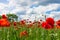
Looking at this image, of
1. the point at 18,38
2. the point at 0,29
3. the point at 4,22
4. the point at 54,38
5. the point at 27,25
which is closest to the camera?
the point at 54,38

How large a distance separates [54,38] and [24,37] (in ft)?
3.30

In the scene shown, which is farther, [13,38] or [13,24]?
[13,24]

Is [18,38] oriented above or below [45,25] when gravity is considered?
below

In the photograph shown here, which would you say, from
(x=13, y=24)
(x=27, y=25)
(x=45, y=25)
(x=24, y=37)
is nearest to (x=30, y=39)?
(x=24, y=37)

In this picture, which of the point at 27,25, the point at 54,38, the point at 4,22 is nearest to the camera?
the point at 54,38

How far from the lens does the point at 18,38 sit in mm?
3945

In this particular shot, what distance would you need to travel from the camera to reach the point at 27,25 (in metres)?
6.58

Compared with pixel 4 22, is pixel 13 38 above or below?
below

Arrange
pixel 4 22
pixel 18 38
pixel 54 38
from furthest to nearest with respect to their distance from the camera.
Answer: pixel 18 38
pixel 4 22
pixel 54 38

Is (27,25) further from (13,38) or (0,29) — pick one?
(13,38)

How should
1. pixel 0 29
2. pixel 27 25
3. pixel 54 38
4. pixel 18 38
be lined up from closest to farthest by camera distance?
pixel 54 38 → pixel 18 38 → pixel 0 29 → pixel 27 25

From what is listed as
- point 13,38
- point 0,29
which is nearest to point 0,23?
point 13,38

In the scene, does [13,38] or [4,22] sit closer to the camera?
[4,22]

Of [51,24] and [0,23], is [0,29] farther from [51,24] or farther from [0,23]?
[51,24]
